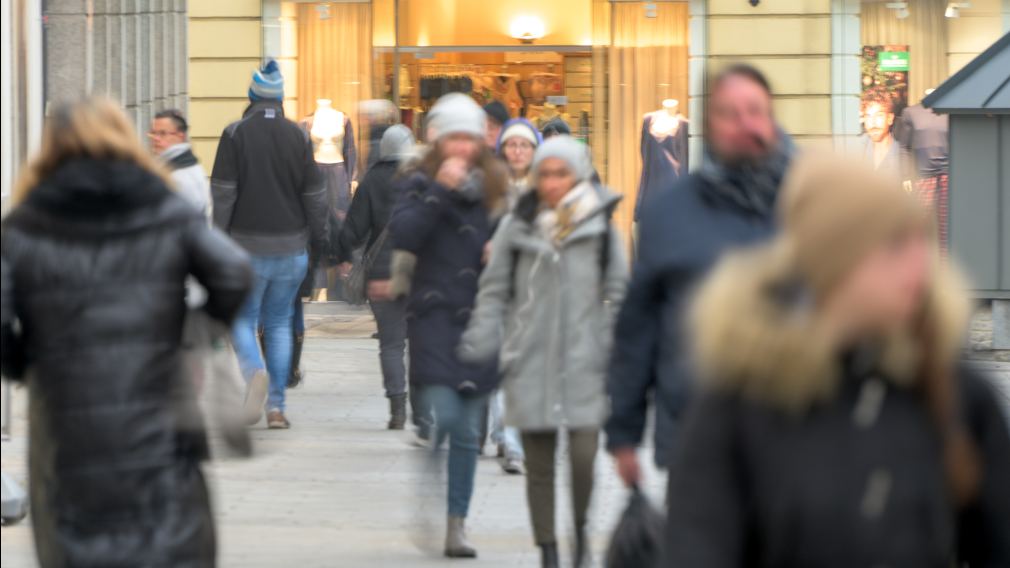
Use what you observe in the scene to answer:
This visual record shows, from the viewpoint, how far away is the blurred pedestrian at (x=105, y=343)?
173 inches

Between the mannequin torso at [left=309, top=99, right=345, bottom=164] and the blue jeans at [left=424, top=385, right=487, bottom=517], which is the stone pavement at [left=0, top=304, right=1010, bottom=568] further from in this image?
the mannequin torso at [left=309, top=99, right=345, bottom=164]

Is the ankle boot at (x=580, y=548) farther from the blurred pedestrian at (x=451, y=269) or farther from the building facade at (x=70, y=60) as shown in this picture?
the building facade at (x=70, y=60)

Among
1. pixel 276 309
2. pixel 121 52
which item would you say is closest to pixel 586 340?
pixel 276 309

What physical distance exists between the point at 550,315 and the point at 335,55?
1251 cm

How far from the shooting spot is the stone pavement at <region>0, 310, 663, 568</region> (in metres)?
7.33

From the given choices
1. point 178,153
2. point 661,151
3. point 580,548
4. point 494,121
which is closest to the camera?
point 580,548

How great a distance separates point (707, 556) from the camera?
2.63 metres

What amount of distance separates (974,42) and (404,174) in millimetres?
12221

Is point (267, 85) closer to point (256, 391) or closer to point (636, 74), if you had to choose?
point (256, 391)

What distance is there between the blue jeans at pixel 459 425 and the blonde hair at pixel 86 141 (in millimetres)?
2624

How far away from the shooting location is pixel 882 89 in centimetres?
1881

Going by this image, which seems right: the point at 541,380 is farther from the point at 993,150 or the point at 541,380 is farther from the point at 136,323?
the point at 993,150

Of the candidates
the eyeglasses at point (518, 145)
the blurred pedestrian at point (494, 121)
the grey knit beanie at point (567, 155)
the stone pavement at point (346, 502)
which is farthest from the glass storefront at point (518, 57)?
the grey knit beanie at point (567, 155)

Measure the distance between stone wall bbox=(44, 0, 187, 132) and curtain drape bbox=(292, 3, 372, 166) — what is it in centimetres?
333
